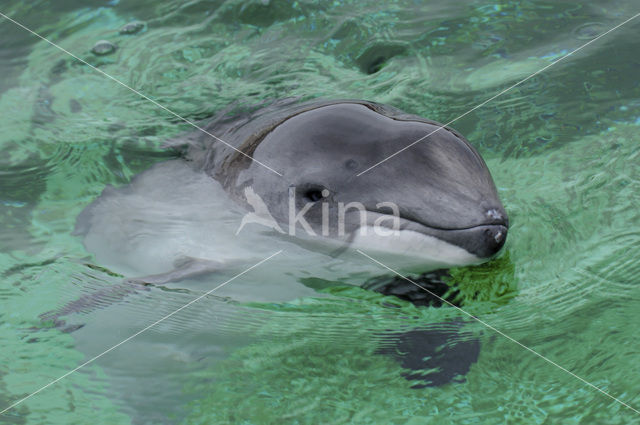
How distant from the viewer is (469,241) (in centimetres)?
370

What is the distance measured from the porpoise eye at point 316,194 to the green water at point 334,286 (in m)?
0.67

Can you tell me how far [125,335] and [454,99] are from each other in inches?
141

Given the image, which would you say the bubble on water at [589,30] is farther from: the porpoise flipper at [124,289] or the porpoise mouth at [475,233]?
the porpoise flipper at [124,289]

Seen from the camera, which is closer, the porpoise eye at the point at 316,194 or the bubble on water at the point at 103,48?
the porpoise eye at the point at 316,194

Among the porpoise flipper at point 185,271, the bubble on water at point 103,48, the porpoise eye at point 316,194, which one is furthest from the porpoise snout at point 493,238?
the bubble on water at point 103,48

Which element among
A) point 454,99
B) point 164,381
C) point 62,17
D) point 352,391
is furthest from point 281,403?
point 62,17

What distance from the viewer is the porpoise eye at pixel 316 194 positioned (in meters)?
4.02

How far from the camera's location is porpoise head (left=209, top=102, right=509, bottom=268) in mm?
3723

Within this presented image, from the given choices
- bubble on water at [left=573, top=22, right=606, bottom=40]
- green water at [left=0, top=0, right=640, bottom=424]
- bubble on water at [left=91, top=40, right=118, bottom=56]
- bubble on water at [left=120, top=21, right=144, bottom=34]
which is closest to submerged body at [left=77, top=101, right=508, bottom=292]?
green water at [left=0, top=0, right=640, bottom=424]

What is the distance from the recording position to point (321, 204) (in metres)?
4.05

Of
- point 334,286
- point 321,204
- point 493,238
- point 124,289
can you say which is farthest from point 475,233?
point 124,289

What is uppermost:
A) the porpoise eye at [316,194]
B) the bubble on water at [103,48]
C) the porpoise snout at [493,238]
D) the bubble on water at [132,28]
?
the bubble on water at [132,28]

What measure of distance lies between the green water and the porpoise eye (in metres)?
0.67

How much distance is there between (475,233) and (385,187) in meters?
0.53
